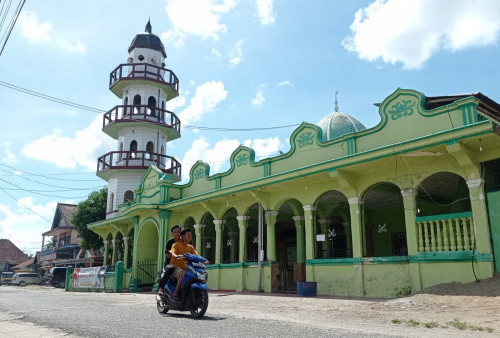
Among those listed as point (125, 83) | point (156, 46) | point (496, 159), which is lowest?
point (496, 159)

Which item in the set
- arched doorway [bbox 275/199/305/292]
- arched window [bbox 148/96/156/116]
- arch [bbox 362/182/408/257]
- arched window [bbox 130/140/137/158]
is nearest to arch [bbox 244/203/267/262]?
arched doorway [bbox 275/199/305/292]

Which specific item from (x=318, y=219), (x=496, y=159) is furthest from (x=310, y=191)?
(x=496, y=159)

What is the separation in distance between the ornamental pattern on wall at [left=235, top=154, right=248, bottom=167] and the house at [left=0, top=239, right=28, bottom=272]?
55825mm

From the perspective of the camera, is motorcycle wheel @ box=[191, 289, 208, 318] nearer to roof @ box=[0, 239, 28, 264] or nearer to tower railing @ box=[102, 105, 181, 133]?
tower railing @ box=[102, 105, 181, 133]

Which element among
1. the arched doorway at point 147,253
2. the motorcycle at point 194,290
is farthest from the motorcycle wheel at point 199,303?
the arched doorway at point 147,253

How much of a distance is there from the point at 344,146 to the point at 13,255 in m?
63.7

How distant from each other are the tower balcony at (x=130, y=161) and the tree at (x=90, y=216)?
5.81 metres

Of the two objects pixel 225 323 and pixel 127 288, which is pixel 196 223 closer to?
pixel 127 288

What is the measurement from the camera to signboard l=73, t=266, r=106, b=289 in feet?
76.4

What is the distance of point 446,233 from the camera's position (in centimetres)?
1083

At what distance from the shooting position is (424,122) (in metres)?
11.5

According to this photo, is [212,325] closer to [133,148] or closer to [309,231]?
[309,231]

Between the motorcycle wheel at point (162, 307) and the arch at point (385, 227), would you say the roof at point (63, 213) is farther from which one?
the motorcycle wheel at point (162, 307)

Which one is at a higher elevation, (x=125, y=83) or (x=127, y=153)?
(x=125, y=83)
